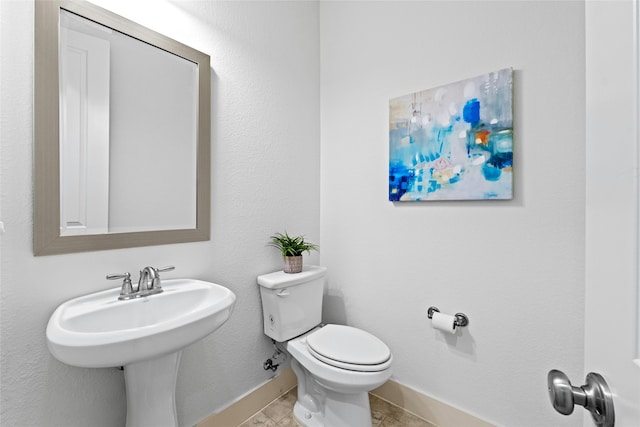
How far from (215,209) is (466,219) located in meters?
1.24

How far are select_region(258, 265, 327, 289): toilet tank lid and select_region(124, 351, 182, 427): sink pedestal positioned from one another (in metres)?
0.53

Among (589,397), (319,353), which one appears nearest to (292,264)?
(319,353)

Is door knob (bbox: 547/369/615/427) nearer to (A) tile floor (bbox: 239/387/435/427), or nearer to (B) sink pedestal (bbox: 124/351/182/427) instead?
(B) sink pedestal (bbox: 124/351/182/427)

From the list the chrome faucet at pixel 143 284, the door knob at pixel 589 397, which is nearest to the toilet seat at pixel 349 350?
the chrome faucet at pixel 143 284

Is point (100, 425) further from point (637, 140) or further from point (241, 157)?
point (637, 140)

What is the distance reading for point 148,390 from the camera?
990 millimetres

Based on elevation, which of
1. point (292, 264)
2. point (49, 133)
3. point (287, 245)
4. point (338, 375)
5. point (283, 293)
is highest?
point (49, 133)

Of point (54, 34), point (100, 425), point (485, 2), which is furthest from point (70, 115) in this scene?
point (485, 2)

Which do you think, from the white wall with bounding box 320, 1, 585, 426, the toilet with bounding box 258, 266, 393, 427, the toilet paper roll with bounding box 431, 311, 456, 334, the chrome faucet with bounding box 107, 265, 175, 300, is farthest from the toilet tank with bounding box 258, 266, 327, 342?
the toilet paper roll with bounding box 431, 311, 456, 334

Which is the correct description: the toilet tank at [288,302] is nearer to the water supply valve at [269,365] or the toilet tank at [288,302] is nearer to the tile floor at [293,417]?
the water supply valve at [269,365]

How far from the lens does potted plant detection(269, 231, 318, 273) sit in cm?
158

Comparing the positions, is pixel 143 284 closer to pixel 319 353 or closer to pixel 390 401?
pixel 319 353

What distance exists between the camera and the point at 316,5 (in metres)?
1.92

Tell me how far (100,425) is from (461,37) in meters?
2.28
